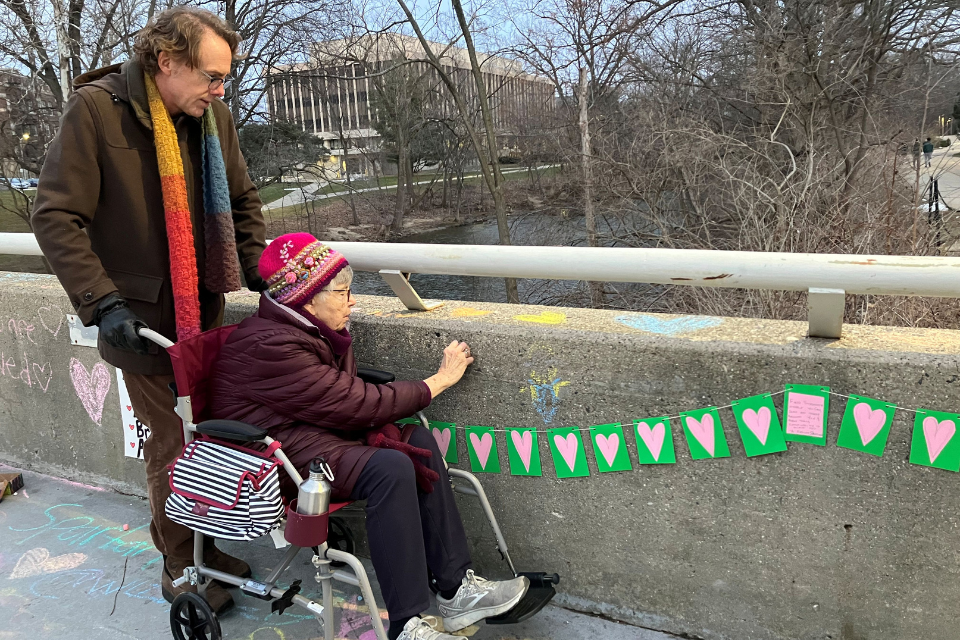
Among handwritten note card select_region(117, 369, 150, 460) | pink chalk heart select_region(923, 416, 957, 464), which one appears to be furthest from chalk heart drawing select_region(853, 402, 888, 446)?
handwritten note card select_region(117, 369, 150, 460)

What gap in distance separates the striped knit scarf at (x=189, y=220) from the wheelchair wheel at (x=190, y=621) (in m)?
0.87

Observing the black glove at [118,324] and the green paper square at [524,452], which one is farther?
the green paper square at [524,452]

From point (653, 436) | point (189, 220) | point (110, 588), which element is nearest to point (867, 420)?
point (653, 436)

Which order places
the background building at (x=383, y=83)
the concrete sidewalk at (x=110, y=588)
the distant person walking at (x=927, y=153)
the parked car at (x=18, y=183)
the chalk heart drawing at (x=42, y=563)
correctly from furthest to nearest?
1. the parked car at (x=18, y=183)
2. the background building at (x=383, y=83)
3. the distant person walking at (x=927, y=153)
4. the chalk heart drawing at (x=42, y=563)
5. the concrete sidewalk at (x=110, y=588)

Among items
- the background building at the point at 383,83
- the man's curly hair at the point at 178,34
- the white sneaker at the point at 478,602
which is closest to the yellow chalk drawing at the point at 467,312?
the white sneaker at the point at 478,602

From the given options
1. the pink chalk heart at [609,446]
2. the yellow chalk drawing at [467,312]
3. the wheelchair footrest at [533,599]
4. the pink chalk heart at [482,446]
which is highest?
the yellow chalk drawing at [467,312]

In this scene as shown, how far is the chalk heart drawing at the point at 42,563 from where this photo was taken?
9.43ft

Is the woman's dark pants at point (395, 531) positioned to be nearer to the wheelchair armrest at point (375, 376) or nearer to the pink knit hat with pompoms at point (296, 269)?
the wheelchair armrest at point (375, 376)

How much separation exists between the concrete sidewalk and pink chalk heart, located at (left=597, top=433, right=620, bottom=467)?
604 millimetres

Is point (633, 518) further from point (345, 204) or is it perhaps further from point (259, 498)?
point (345, 204)

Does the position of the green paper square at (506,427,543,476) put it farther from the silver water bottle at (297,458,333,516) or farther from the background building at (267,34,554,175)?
the background building at (267,34,554,175)

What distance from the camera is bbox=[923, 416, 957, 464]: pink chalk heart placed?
1840 mm

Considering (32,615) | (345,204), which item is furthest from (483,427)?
(345,204)

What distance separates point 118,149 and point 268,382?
0.93 meters
